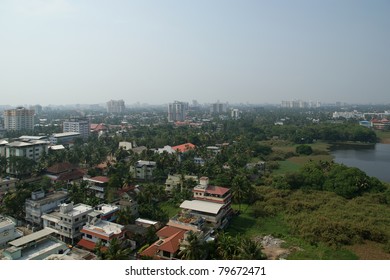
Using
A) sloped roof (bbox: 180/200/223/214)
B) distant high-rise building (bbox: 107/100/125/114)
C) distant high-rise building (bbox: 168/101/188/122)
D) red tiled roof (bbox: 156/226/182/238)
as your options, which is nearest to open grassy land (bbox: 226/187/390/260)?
sloped roof (bbox: 180/200/223/214)

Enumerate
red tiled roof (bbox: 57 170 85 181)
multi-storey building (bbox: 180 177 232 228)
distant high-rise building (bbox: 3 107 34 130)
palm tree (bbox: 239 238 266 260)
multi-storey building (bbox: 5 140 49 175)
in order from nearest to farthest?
palm tree (bbox: 239 238 266 260), multi-storey building (bbox: 180 177 232 228), red tiled roof (bbox: 57 170 85 181), multi-storey building (bbox: 5 140 49 175), distant high-rise building (bbox: 3 107 34 130)

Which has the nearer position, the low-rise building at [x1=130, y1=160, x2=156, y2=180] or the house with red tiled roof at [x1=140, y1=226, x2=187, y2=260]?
the house with red tiled roof at [x1=140, y1=226, x2=187, y2=260]

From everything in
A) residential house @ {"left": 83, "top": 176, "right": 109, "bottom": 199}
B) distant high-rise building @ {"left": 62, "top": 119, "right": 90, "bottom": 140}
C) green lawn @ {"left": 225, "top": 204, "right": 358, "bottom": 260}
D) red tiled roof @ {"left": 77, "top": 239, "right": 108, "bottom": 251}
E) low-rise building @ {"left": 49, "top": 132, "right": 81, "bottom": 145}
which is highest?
distant high-rise building @ {"left": 62, "top": 119, "right": 90, "bottom": 140}

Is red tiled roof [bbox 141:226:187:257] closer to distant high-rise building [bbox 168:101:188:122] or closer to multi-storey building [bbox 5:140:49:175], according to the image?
multi-storey building [bbox 5:140:49:175]

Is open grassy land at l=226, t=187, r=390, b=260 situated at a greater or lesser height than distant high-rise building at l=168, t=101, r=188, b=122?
lesser

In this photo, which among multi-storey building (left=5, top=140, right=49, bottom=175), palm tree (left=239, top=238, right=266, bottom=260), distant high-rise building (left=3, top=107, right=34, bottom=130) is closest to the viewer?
palm tree (left=239, top=238, right=266, bottom=260)

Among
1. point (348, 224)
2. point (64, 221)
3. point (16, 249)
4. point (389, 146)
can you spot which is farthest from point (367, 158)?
point (16, 249)
